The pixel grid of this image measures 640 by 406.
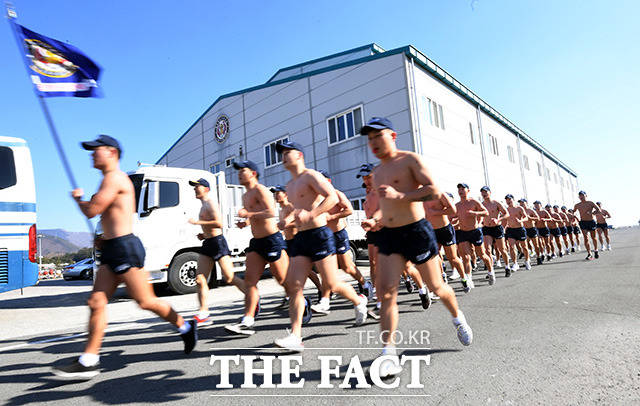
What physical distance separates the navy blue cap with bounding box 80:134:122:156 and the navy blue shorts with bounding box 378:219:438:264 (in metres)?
2.42

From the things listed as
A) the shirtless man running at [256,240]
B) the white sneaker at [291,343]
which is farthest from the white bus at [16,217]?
the white sneaker at [291,343]

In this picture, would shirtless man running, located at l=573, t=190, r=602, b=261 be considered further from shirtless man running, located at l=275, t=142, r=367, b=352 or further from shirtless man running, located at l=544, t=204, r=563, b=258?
shirtless man running, located at l=275, t=142, r=367, b=352

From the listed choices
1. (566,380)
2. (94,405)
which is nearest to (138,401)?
(94,405)

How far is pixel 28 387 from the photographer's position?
2836 mm

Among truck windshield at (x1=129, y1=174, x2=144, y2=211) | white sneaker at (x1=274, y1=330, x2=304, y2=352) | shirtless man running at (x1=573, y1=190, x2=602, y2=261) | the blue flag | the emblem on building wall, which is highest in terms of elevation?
the emblem on building wall

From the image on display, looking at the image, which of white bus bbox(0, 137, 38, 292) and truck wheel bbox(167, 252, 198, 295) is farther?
truck wheel bbox(167, 252, 198, 295)

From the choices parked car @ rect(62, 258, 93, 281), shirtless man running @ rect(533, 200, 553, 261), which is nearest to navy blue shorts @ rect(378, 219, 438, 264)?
shirtless man running @ rect(533, 200, 553, 261)

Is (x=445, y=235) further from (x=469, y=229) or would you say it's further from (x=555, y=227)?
(x=555, y=227)

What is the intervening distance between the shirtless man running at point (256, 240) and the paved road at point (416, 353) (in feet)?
1.31

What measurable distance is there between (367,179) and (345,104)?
40.6ft

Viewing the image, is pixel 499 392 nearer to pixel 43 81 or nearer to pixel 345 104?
pixel 43 81

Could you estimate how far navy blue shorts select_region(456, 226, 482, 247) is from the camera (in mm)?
7121

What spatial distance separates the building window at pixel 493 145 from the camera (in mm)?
24547

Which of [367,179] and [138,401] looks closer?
[138,401]
